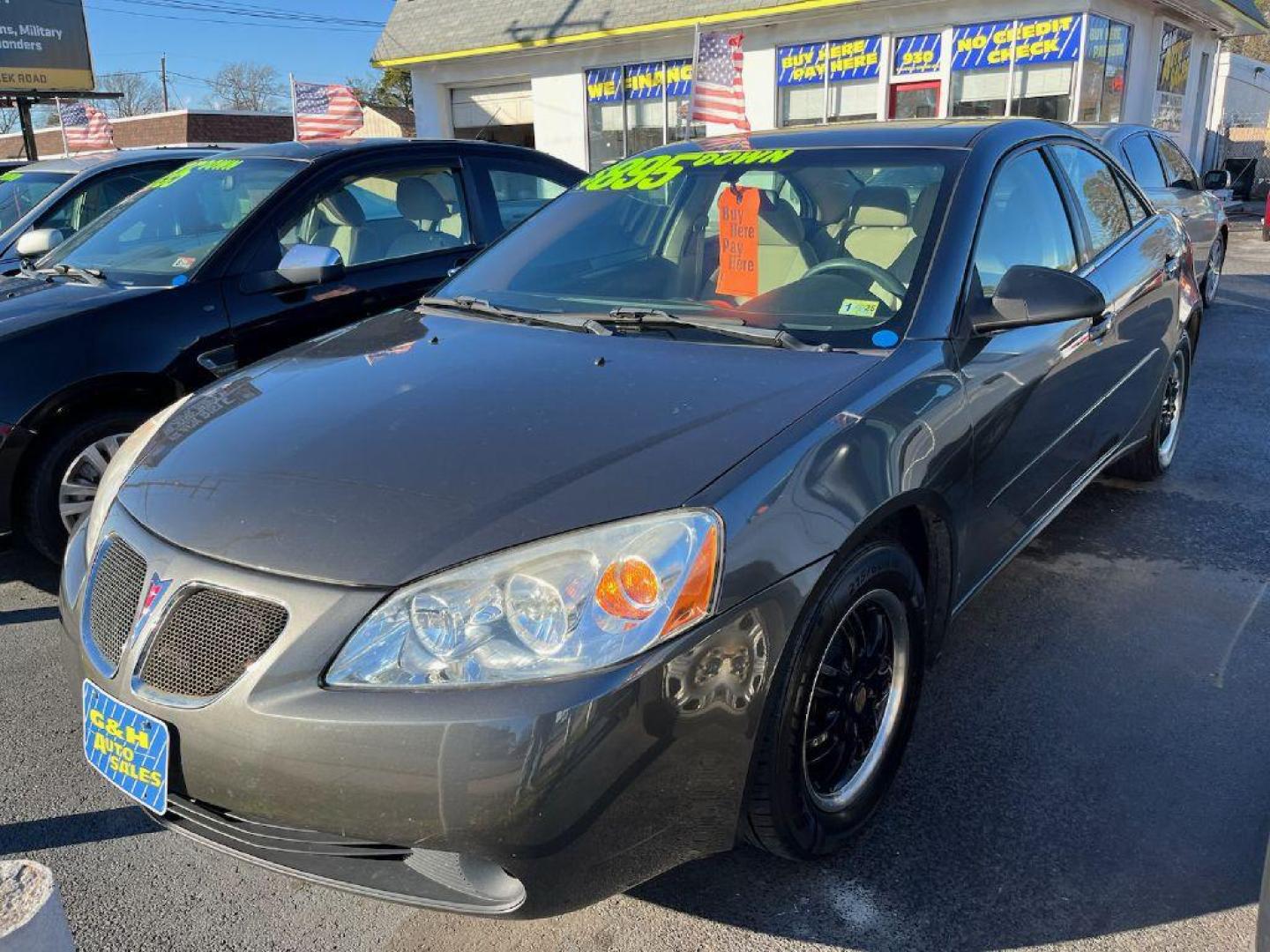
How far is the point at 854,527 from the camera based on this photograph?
7.06 ft

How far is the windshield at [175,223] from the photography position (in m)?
4.50

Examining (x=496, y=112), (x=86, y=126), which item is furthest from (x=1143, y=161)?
(x=86, y=126)

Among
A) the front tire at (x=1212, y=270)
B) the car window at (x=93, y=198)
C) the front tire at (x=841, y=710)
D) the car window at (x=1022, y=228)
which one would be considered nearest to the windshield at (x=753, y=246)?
the car window at (x=1022, y=228)

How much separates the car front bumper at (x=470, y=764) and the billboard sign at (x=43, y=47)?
21.6 meters

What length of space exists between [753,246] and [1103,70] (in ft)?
50.3

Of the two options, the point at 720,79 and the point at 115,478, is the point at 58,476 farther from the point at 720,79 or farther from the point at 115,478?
the point at 720,79

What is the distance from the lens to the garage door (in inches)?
813

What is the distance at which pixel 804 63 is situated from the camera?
55.7ft

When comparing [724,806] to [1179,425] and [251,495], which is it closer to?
[251,495]

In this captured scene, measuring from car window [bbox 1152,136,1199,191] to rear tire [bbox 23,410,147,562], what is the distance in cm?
798

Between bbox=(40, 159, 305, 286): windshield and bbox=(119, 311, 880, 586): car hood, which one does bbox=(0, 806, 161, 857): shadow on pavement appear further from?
bbox=(40, 159, 305, 286): windshield

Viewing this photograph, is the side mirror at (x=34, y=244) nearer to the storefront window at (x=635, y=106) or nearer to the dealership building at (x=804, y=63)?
the dealership building at (x=804, y=63)

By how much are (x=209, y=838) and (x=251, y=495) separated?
661 millimetres

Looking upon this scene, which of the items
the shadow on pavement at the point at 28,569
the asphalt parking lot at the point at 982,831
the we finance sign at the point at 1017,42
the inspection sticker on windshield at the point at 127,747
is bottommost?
the shadow on pavement at the point at 28,569
